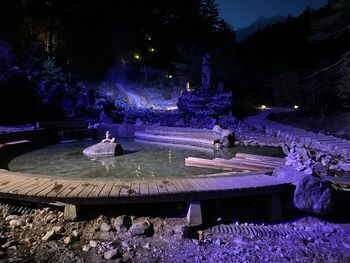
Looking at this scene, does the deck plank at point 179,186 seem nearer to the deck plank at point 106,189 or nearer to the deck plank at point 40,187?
the deck plank at point 106,189

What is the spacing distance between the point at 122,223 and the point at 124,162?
476 centimetres

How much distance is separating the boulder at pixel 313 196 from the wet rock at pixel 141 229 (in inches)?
99.0

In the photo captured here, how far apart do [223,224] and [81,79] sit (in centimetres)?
2563

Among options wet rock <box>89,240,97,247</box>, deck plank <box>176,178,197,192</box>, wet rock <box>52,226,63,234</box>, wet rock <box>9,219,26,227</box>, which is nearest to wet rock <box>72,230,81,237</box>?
wet rock <box>52,226,63,234</box>

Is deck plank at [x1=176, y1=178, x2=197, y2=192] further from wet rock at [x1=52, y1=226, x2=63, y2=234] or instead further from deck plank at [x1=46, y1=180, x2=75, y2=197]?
wet rock at [x1=52, y1=226, x2=63, y2=234]

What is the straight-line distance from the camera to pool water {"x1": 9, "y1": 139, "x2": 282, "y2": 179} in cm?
785

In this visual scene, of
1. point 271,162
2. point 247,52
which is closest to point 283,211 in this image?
point 271,162

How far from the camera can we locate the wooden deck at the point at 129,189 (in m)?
4.52

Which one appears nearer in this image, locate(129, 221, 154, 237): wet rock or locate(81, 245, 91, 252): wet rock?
locate(81, 245, 91, 252): wet rock

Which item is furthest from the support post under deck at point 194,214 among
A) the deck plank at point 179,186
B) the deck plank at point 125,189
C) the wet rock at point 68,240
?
the wet rock at point 68,240

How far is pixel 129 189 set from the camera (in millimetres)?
4770

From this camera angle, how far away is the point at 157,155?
34.2 feet

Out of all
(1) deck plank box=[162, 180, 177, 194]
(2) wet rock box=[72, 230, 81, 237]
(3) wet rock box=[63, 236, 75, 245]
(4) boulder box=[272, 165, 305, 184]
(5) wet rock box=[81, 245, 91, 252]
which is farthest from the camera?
(4) boulder box=[272, 165, 305, 184]

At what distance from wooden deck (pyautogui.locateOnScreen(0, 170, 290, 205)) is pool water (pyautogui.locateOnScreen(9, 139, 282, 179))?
6.56 ft
